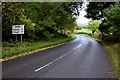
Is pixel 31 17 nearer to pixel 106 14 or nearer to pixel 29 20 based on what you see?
pixel 29 20

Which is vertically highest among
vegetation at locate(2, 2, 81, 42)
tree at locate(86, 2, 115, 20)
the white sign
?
tree at locate(86, 2, 115, 20)

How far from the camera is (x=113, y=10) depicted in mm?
15750

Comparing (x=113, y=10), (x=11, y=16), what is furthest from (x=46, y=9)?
(x=113, y=10)

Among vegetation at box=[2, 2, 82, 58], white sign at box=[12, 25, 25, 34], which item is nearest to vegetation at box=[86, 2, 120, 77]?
vegetation at box=[2, 2, 82, 58]

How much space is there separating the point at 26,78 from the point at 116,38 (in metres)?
23.6

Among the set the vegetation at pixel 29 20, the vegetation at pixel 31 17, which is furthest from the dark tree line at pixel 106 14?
the vegetation at pixel 31 17

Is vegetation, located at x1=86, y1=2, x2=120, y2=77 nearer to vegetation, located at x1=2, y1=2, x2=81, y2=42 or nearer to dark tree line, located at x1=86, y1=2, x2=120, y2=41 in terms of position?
dark tree line, located at x1=86, y1=2, x2=120, y2=41

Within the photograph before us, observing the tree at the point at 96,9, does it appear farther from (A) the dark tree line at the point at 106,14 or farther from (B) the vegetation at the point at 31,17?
(B) the vegetation at the point at 31,17

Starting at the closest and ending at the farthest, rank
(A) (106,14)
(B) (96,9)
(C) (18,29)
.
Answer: (C) (18,29) → (A) (106,14) → (B) (96,9)

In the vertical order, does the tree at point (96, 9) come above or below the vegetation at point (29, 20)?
above

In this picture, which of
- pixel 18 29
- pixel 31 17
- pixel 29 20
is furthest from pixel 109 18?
pixel 18 29

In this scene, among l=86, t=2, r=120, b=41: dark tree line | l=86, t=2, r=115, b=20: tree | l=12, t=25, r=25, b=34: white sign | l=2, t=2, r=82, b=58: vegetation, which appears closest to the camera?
l=2, t=2, r=82, b=58: vegetation

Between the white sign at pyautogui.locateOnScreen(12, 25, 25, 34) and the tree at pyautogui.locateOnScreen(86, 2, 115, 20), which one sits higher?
the tree at pyautogui.locateOnScreen(86, 2, 115, 20)

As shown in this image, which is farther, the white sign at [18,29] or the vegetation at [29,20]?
the white sign at [18,29]
